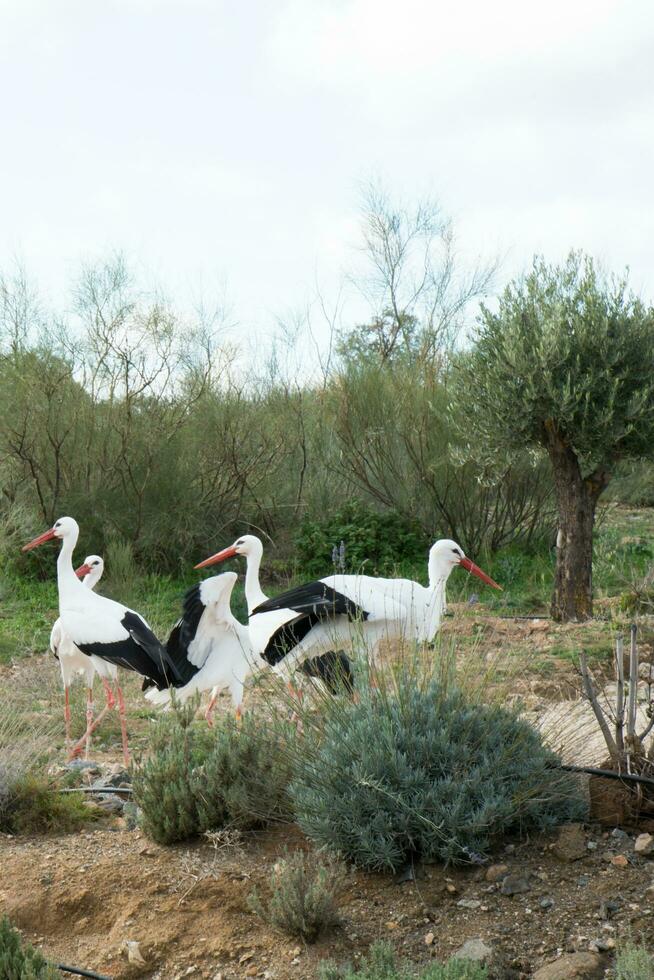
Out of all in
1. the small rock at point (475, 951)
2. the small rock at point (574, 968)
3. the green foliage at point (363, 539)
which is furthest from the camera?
the green foliage at point (363, 539)

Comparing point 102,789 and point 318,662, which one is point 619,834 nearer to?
point 318,662

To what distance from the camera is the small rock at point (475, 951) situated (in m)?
3.26

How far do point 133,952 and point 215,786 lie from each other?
35.8 inches

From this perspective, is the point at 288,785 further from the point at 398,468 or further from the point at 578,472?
the point at 398,468

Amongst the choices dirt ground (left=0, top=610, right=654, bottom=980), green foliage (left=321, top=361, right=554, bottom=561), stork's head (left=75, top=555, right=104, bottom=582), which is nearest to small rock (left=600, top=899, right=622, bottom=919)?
dirt ground (left=0, top=610, right=654, bottom=980)

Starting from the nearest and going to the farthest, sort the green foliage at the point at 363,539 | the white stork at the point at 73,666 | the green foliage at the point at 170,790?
the green foliage at the point at 170,790
the white stork at the point at 73,666
the green foliage at the point at 363,539

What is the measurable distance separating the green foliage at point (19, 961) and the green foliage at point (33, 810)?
4.36 ft

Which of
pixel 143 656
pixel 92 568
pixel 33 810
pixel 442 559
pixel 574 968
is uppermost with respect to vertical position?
pixel 92 568

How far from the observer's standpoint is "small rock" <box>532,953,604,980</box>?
314cm

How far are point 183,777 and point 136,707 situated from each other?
354 cm

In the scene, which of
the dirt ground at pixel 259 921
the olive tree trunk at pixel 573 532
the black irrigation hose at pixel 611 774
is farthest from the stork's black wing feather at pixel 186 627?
the olive tree trunk at pixel 573 532

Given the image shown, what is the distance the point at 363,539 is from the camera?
41.7 ft

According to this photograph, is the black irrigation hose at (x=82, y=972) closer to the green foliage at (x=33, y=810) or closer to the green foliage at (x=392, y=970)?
the green foliage at (x=392, y=970)

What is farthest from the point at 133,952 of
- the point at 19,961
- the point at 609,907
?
the point at 609,907
